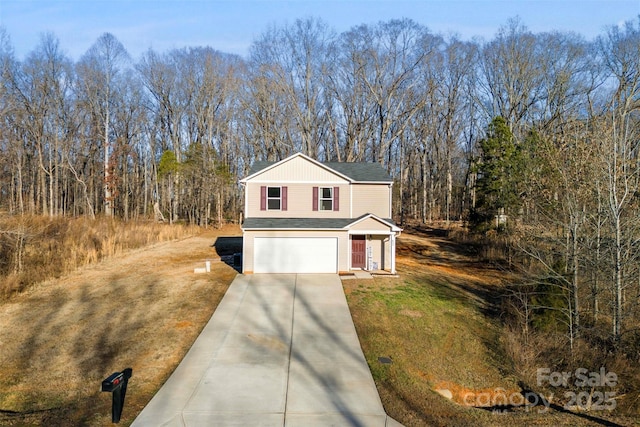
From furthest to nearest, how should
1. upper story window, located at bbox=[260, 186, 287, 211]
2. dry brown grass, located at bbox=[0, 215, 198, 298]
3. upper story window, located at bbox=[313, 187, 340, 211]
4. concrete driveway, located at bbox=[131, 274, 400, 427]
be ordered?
upper story window, located at bbox=[313, 187, 340, 211] → upper story window, located at bbox=[260, 186, 287, 211] → dry brown grass, located at bbox=[0, 215, 198, 298] → concrete driveway, located at bbox=[131, 274, 400, 427]

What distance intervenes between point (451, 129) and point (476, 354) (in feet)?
121

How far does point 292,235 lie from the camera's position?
19438mm

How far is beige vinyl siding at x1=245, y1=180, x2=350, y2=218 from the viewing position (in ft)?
67.2

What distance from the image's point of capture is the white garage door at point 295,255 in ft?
63.7

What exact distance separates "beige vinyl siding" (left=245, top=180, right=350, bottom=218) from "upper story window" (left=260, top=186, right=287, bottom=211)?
0.50ft

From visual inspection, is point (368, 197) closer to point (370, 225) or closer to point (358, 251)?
point (370, 225)

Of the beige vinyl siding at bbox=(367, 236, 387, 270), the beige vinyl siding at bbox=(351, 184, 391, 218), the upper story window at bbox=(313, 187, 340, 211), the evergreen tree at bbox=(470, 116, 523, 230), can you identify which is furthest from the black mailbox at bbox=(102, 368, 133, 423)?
the evergreen tree at bbox=(470, 116, 523, 230)

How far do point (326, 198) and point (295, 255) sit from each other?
11.2 feet

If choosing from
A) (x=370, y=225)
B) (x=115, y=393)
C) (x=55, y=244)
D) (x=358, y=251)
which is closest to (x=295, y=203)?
(x=370, y=225)

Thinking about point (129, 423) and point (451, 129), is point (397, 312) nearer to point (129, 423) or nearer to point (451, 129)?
point (129, 423)

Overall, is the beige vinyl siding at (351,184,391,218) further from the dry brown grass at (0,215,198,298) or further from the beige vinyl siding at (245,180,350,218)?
the dry brown grass at (0,215,198,298)

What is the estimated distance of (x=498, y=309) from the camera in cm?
1638

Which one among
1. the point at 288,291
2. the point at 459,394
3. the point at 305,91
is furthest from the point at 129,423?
the point at 305,91
